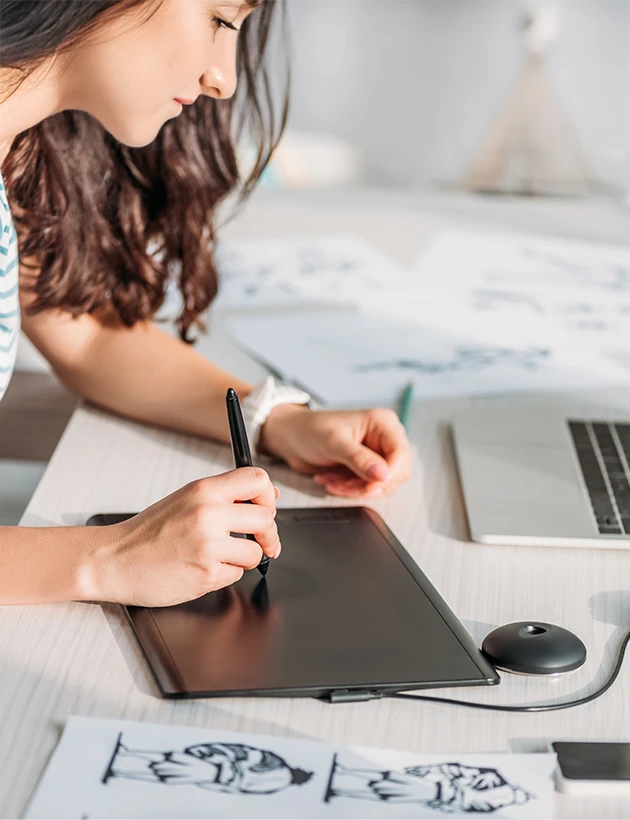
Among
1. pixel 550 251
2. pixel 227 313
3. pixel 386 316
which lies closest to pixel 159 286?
pixel 227 313

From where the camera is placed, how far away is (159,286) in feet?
3.83

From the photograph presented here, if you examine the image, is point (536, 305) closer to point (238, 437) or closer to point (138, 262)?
point (138, 262)

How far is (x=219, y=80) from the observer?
2.95ft

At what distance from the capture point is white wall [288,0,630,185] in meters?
2.15

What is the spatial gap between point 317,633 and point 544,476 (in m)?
0.33

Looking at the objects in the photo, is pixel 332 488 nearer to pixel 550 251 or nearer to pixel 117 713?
pixel 117 713

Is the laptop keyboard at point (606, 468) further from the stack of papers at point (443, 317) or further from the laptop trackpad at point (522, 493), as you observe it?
the stack of papers at point (443, 317)

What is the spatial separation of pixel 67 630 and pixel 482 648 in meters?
0.27

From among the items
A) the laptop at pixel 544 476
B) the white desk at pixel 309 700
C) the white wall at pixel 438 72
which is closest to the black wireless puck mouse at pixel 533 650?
the white desk at pixel 309 700

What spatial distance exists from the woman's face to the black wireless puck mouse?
0.51 meters

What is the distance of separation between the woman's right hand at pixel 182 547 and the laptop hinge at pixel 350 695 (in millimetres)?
124

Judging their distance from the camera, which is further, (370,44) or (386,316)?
(370,44)

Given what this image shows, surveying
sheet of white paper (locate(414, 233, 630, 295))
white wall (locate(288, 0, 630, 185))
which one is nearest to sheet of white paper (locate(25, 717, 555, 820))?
sheet of white paper (locate(414, 233, 630, 295))

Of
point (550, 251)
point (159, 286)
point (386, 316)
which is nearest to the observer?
point (159, 286)
